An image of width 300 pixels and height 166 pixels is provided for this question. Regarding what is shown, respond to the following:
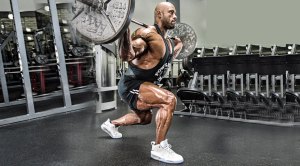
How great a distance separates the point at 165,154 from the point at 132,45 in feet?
3.11

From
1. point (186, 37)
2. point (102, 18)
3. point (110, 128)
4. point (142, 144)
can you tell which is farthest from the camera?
point (186, 37)

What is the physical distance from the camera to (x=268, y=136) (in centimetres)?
365

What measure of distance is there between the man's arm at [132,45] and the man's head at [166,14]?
8.1 inches

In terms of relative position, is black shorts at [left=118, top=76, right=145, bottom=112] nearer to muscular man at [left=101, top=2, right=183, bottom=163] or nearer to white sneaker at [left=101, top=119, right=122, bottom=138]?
muscular man at [left=101, top=2, right=183, bottom=163]

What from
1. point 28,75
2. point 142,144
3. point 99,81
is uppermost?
point 28,75

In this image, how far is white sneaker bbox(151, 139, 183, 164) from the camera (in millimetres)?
2721

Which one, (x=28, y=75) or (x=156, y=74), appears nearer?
(x=156, y=74)

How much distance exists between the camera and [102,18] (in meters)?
2.20

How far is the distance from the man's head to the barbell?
0.64 m

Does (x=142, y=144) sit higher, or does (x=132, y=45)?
(x=132, y=45)

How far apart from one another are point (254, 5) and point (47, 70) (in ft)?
15.9

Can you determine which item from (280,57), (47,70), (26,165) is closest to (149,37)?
(26,165)

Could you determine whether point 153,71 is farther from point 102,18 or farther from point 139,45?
point 102,18

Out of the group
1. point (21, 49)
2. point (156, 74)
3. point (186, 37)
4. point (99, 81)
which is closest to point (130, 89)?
point (156, 74)
